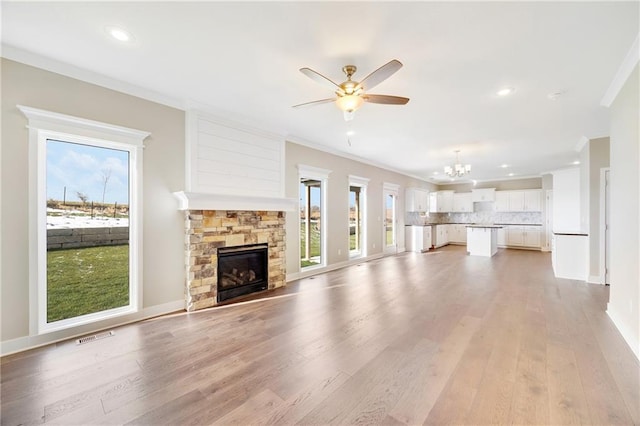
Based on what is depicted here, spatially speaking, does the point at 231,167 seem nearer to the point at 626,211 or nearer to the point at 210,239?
the point at 210,239

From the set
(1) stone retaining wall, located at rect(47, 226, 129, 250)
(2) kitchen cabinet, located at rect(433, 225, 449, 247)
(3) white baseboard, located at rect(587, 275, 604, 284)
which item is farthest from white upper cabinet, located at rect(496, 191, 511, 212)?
(1) stone retaining wall, located at rect(47, 226, 129, 250)

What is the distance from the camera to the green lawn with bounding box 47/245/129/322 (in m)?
2.88

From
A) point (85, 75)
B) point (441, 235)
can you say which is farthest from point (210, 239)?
point (441, 235)

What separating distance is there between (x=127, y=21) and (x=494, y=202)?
1211cm

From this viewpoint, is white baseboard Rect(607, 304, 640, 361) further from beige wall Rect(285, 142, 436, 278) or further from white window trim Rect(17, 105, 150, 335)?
white window trim Rect(17, 105, 150, 335)

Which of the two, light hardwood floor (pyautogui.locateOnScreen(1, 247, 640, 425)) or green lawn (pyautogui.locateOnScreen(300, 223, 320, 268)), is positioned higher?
green lawn (pyautogui.locateOnScreen(300, 223, 320, 268))

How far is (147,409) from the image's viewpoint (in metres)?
1.80

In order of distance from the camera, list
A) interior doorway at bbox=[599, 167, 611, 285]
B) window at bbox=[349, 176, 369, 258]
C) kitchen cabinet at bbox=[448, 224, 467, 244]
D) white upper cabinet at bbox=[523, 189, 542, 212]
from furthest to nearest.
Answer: kitchen cabinet at bbox=[448, 224, 467, 244] → white upper cabinet at bbox=[523, 189, 542, 212] → window at bbox=[349, 176, 369, 258] → interior doorway at bbox=[599, 167, 611, 285]

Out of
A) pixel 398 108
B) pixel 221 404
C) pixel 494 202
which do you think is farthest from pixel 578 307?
pixel 494 202

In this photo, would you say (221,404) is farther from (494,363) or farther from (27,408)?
(494,363)

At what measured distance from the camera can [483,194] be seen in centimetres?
1066

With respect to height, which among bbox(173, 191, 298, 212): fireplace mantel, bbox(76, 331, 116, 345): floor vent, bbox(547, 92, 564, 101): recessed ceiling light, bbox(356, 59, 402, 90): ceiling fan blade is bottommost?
bbox(76, 331, 116, 345): floor vent

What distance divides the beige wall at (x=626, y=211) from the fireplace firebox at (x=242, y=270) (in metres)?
4.52

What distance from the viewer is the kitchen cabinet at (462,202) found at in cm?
1103
